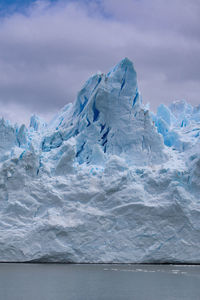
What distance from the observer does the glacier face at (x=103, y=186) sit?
20250 millimetres

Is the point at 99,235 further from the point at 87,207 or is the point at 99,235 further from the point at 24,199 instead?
the point at 24,199

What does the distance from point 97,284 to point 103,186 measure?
7.85m

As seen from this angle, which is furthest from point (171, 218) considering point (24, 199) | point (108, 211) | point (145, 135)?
point (24, 199)

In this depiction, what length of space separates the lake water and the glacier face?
6.45ft

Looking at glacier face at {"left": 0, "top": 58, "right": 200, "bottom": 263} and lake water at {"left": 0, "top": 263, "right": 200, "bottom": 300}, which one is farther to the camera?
glacier face at {"left": 0, "top": 58, "right": 200, "bottom": 263}

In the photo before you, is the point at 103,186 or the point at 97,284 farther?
the point at 103,186

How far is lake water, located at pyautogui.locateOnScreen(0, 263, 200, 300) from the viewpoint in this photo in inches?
475

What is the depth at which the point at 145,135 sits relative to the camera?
2377cm

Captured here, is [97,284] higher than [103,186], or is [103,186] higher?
[103,186]

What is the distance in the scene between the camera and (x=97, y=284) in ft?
46.2

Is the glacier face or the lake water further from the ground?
the glacier face

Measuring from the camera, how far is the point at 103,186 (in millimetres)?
21578

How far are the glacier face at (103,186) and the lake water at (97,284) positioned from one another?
6.45ft

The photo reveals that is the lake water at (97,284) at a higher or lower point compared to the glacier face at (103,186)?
lower
